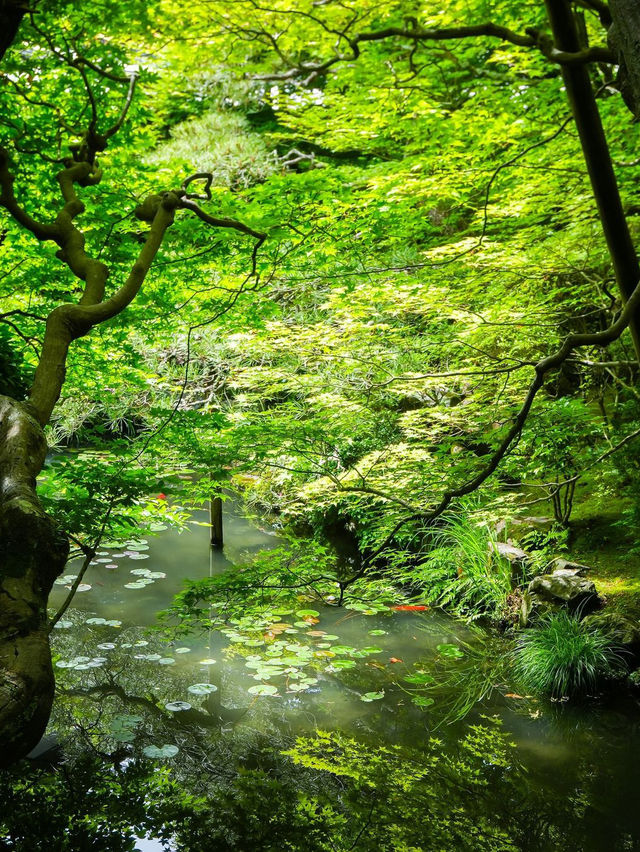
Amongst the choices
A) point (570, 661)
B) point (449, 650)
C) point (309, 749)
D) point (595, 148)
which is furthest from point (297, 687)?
point (595, 148)

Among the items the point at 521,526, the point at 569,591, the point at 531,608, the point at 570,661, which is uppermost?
the point at 521,526

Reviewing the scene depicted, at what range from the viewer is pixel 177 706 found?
3.87 meters

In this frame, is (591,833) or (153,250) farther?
(591,833)

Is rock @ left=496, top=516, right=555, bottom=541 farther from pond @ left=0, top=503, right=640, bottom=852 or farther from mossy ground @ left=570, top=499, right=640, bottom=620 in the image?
pond @ left=0, top=503, right=640, bottom=852

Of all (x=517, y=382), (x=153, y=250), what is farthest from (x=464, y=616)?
(x=153, y=250)

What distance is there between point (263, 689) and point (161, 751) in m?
0.95

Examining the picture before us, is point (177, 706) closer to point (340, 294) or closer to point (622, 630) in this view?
point (622, 630)

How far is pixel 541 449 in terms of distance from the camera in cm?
455

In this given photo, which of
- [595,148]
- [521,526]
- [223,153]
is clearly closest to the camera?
[595,148]

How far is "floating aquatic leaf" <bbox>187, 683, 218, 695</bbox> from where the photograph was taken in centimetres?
409

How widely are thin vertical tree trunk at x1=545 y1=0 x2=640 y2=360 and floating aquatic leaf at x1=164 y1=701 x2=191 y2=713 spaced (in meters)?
3.39

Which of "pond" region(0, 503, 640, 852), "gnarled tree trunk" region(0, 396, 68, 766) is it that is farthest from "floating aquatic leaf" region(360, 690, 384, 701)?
"gnarled tree trunk" region(0, 396, 68, 766)

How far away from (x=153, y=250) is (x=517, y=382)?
324 centimetres

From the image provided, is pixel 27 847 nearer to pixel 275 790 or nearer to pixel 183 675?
pixel 275 790
